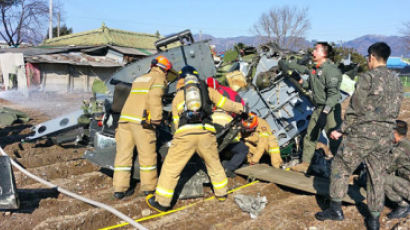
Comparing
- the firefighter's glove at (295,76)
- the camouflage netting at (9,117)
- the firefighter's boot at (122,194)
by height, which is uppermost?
the firefighter's glove at (295,76)

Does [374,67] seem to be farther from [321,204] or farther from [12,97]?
[12,97]

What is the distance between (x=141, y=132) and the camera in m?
4.22

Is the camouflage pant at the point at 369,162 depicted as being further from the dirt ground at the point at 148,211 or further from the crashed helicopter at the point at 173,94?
the crashed helicopter at the point at 173,94

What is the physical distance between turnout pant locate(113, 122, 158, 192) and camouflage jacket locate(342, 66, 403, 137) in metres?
2.44

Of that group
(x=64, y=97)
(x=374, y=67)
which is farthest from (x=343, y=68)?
(x=64, y=97)

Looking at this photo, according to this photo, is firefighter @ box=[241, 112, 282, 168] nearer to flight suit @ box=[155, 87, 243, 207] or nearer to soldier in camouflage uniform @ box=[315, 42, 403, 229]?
flight suit @ box=[155, 87, 243, 207]

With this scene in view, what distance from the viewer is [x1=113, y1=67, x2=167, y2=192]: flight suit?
4223mm

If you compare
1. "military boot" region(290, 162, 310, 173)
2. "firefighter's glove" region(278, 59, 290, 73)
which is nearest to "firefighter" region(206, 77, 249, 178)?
"military boot" region(290, 162, 310, 173)

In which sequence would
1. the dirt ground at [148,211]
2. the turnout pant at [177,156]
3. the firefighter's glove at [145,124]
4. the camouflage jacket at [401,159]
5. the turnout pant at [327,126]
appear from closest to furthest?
the dirt ground at [148,211] < the camouflage jacket at [401,159] < the turnout pant at [177,156] < the firefighter's glove at [145,124] < the turnout pant at [327,126]

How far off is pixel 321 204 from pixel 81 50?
17502 millimetres

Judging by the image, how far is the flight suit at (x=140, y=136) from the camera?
4.22 m

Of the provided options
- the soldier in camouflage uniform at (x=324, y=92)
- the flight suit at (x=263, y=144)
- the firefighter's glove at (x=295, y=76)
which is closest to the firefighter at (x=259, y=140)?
the flight suit at (x=263, y=144)

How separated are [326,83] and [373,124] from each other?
152 cm

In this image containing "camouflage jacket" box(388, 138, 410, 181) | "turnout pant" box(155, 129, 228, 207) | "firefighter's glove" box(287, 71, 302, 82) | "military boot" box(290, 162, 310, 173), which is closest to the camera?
"camouflage jacket" box(388, 138, 410, 181)
